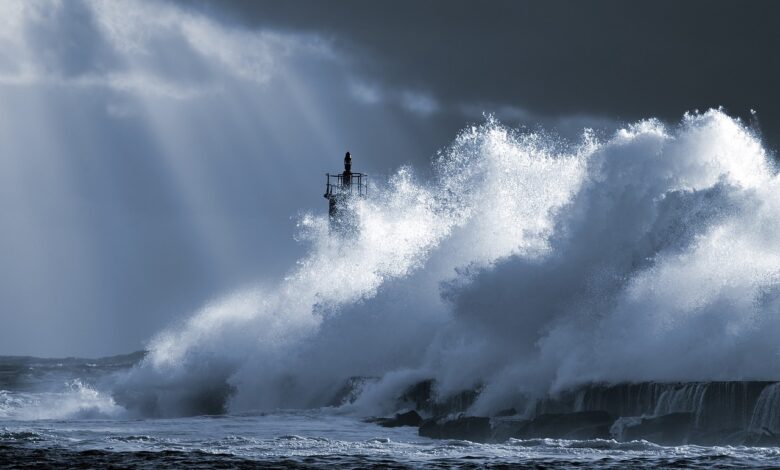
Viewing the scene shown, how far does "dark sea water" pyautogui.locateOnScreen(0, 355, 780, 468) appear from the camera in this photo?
17.6 meters

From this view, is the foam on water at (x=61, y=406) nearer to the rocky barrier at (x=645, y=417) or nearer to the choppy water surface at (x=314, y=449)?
the choppy water surface at (x=314, y=449)

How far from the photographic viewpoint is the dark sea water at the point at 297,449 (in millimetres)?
17562

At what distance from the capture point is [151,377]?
1437 inches

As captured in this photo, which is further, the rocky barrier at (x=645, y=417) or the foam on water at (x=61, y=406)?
the foam on water at (x=61, y=406)

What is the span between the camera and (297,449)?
20.1m

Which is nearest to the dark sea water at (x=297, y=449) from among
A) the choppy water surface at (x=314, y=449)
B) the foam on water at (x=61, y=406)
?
the choppy water surface at (x=314, y=449)

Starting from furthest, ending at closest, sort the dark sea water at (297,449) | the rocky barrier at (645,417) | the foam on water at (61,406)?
the foam on water at (61,406), the rocky barrier at (645,417), the dark sea water at (297,449)

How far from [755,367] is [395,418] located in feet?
25.9

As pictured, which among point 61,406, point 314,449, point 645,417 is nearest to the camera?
point 314,449

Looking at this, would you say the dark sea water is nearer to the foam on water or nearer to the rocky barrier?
the rocky barrier

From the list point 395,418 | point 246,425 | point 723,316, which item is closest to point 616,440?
point 723,316

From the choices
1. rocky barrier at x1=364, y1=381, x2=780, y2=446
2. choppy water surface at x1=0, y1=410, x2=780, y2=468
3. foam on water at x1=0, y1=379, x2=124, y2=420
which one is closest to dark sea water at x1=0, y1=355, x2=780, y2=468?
choppy water surface at x1=0, y1=410, x2=780, y2=468

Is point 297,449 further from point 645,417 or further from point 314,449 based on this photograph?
point 645,417

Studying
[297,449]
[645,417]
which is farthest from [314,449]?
[645,417]
